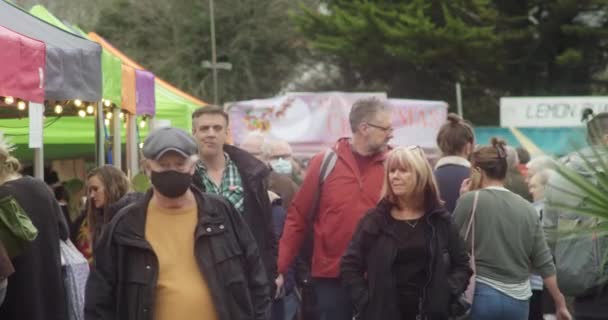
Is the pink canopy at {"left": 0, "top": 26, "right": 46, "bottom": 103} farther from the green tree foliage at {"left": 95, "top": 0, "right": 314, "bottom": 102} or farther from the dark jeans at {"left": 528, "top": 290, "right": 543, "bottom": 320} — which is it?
the green tree foliage at {"left": 95, "top": 0, "right": 314, "bottom": 102}

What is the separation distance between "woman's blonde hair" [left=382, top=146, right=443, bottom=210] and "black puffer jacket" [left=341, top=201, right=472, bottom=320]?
54mm

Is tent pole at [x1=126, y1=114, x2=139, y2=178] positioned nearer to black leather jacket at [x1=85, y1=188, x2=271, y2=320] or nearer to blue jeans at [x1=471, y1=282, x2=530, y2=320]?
blue jeans at [x1=471, y1=282, x2=530, y2=320]

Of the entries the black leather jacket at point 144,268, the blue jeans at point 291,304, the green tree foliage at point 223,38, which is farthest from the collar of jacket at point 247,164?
the green tree foliage at point 223,38

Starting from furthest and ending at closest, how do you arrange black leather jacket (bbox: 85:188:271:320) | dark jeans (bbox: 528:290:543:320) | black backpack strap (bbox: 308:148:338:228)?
dark jeans (bbox: 528:290:543:320) → black backpack strap (bbox: 308:148:338:228) → black leather jacket (bbox: 85:188:271:320)

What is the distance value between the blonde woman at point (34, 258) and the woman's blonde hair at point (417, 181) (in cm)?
184

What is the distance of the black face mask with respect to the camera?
17.2ft

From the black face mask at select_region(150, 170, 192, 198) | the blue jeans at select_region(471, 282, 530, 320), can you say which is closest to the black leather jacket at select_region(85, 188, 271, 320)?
the black face mask at select_region(150, 170, 192, 198)

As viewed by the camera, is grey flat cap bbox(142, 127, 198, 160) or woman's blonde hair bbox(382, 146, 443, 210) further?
woman's blonde hair bbox(382, 146, 443, 210)

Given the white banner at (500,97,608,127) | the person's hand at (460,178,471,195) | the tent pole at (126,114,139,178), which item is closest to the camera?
the person's hand at (460,178,471,195)

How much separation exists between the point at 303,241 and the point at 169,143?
2.39m

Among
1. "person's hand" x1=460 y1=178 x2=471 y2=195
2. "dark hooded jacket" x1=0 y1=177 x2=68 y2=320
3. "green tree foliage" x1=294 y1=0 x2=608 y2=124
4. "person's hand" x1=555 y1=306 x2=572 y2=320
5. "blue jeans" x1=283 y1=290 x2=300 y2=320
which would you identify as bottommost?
"blue jeans" x1=283 y1=290 x2=300 y2=320

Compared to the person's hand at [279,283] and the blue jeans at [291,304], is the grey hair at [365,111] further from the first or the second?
the blue jeans at [291,304]

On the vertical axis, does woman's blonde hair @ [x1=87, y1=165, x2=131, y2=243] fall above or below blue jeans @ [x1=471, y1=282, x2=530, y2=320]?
above

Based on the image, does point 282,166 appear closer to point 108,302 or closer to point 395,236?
point 395,236
